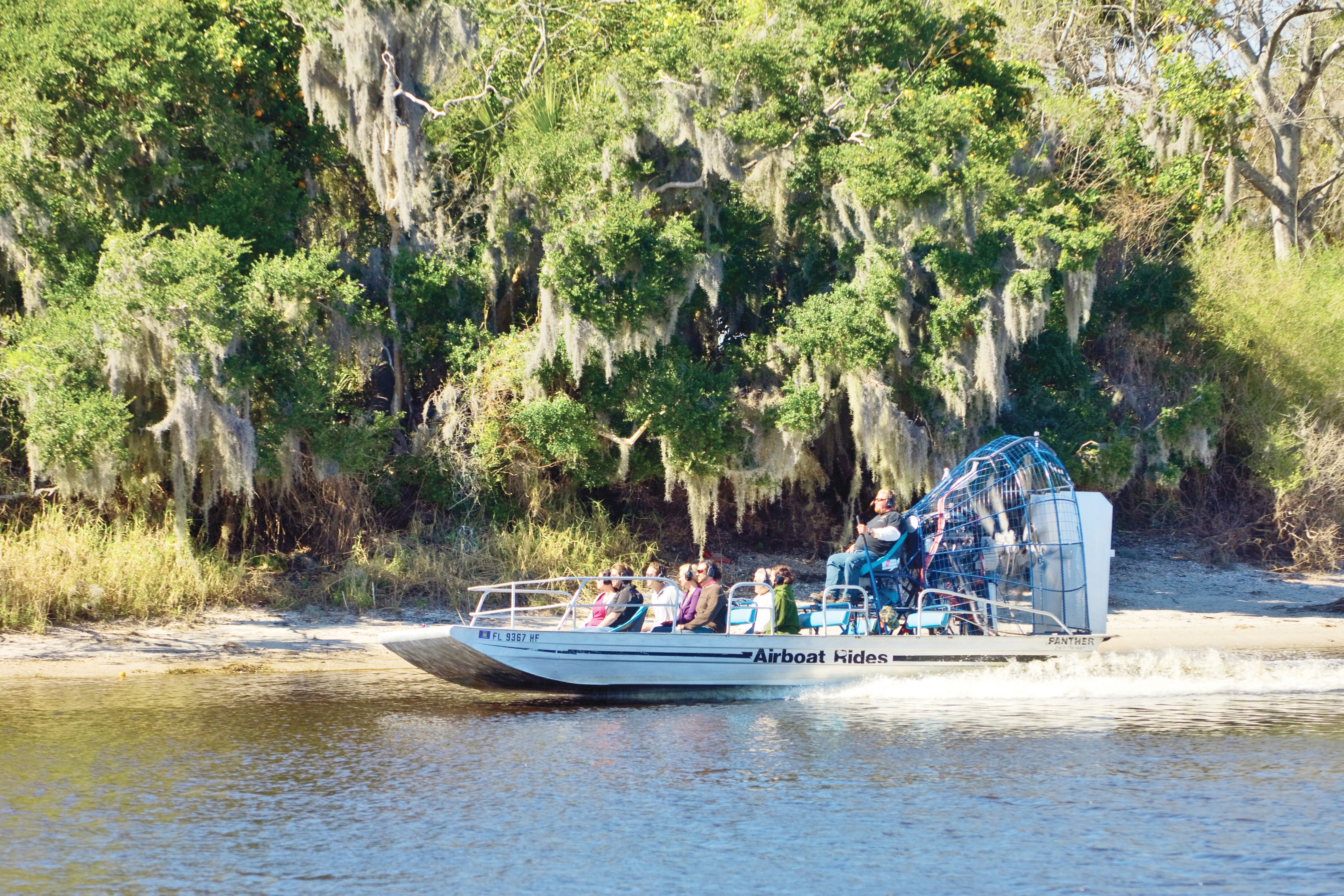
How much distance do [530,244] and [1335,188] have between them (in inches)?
809

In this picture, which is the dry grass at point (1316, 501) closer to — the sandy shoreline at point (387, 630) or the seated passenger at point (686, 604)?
the sandy shoreline at point (387, 630)

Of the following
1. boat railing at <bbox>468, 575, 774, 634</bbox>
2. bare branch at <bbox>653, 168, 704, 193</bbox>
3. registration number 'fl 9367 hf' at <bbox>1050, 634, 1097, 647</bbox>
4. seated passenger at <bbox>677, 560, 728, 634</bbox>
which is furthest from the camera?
bare branch at <bbox>653, 168, 704, 193</bbox>

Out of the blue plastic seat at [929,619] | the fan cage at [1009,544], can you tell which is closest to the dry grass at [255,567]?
the fan cage at [1009,544]

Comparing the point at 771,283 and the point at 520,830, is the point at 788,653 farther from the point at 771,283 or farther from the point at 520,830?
the point at 771,283

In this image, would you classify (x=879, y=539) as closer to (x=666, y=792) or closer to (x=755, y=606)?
(x=755, y=606)

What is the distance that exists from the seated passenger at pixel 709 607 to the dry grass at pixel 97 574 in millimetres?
7664

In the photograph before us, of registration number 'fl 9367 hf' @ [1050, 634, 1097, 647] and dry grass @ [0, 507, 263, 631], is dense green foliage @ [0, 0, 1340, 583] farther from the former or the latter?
registration number 'fl 9367 hf' @ [1050, 634, 1097, 647]

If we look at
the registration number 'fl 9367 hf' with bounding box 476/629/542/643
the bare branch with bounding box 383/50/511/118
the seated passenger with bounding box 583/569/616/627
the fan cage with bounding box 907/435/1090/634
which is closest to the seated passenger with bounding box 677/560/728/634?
the seated passenger with bounding box 583/569/616/627

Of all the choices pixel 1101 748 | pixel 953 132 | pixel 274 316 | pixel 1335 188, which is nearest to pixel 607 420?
pixel 274 316

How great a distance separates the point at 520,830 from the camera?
376 inches

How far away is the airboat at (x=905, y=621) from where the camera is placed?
47.0 feet

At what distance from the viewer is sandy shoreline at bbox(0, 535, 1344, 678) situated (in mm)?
16281

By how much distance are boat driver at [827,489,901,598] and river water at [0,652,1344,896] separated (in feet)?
4.46

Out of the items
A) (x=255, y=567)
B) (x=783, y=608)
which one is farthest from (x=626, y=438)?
(x=783, y=608)
